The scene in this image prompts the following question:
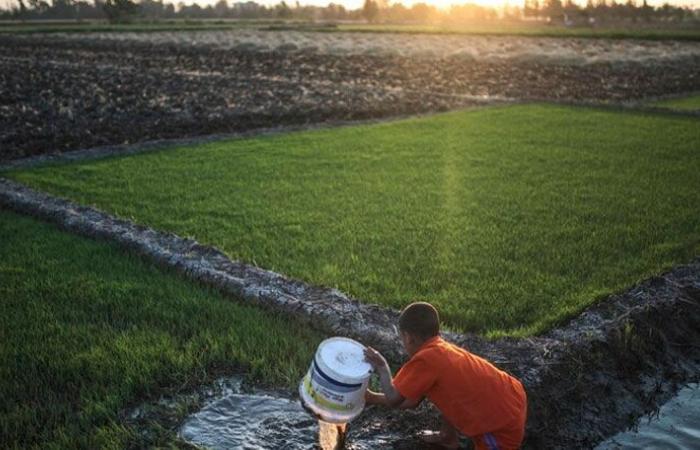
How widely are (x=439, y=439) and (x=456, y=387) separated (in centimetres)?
72

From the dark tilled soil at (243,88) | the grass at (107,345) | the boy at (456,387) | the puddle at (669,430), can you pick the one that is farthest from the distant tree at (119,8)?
the puddle at (669,430)

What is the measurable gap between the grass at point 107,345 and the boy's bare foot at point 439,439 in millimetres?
1008

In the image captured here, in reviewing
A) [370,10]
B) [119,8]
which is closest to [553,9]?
[370,10]

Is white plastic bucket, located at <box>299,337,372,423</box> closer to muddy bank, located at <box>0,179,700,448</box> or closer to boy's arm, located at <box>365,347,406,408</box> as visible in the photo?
boy's arm, located at <box>365,347,406,408</box>

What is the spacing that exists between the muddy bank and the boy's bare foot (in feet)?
0.45

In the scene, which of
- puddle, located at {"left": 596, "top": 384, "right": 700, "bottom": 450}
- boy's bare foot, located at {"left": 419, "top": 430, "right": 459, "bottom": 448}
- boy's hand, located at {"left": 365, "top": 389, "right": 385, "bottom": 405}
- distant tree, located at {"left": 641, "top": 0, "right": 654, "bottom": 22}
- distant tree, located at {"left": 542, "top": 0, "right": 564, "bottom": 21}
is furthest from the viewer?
distant tree, located at {"left": 542, "top": 0, "right": 564, "bottom": 21}

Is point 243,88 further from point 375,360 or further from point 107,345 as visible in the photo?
point 375,360

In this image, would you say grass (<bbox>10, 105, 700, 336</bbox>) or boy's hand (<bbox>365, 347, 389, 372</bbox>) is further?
grass (<bbox>10, 105, 700, 336</bbox>)

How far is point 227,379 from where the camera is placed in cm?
421

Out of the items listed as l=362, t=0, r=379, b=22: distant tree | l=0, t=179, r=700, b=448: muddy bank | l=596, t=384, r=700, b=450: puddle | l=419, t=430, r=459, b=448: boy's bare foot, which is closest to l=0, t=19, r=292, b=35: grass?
l=362, t=0, r=379, b=22: distant tree

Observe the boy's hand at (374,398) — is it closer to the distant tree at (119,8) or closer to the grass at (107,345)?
the grass at (107,345)

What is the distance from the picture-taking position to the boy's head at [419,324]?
3158 mm

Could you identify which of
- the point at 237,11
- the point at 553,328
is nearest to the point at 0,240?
the point at 553,328

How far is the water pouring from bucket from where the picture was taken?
3080 millimetres
